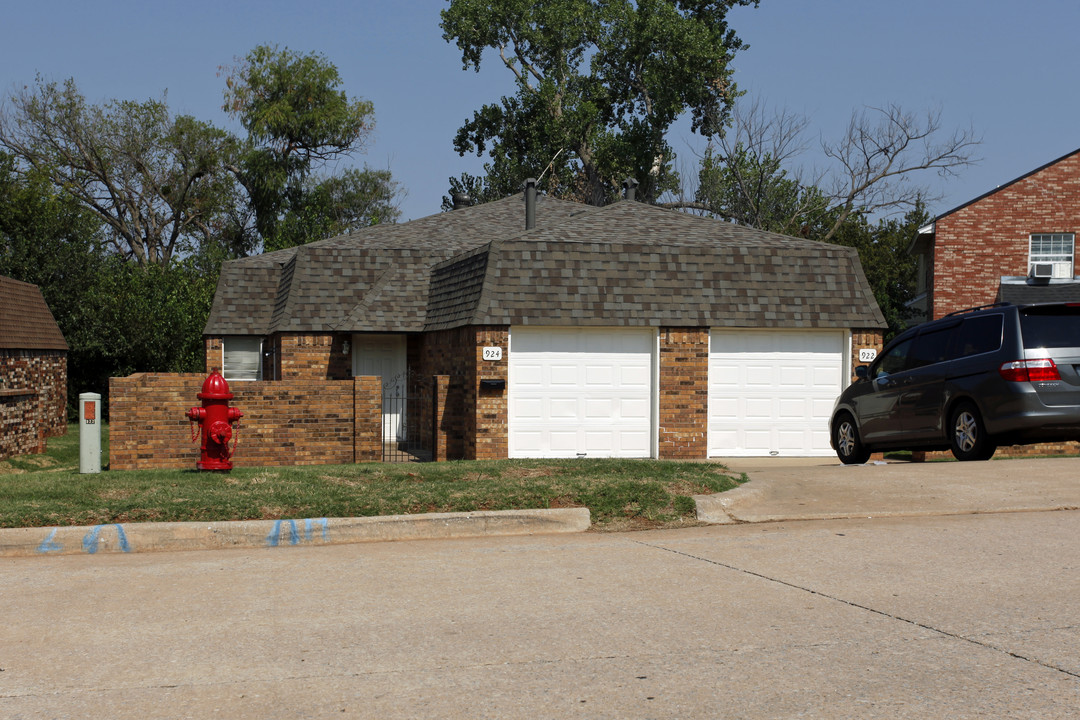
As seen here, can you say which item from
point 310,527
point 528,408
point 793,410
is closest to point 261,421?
point 528,408

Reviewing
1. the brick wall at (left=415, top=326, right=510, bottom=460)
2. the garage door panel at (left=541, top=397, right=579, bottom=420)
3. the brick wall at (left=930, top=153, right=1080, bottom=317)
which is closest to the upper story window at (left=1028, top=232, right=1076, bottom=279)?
the brick wall at (left=930, top=153, right=1080, bottom=317)

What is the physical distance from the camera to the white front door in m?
21.4

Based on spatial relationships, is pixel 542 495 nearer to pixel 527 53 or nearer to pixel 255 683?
pixel 255 683

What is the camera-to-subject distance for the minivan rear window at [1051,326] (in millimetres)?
11297

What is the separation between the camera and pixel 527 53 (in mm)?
48188

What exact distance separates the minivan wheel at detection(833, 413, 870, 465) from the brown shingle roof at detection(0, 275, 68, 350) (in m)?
19.2

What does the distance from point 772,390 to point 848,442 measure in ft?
10.9

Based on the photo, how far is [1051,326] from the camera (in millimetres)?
11359

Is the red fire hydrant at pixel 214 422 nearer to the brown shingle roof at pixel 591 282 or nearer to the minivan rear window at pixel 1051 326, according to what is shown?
the brown shingle roof at pixel 591 282

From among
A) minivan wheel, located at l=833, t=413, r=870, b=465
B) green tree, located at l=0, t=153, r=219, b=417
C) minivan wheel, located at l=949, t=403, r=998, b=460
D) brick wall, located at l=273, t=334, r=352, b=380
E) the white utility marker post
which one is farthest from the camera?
green tree, located at l=0, t=153, r=219, b=417

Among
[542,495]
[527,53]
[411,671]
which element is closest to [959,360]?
[542,495]

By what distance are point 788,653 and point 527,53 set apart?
4594 centimetres

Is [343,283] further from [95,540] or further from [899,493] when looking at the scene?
[899,493]

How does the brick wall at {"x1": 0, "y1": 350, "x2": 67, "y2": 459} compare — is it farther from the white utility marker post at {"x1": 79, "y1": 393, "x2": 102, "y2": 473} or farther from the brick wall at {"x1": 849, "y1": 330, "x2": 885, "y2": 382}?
the brick wall at {"x1": 849, "y1": 330, "x2": 885, "y2": 382}
